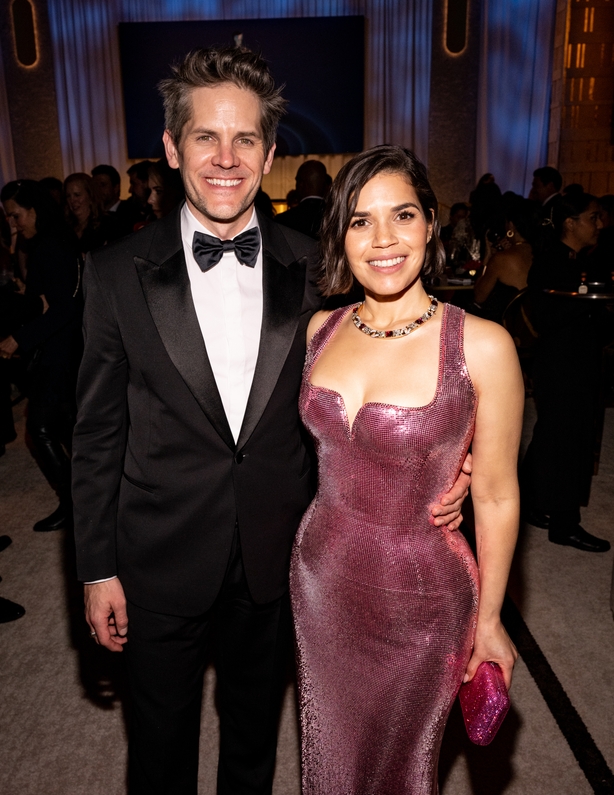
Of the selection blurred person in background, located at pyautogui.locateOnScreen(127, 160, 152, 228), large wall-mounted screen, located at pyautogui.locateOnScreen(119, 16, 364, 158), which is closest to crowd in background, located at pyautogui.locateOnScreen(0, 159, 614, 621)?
blurred person in background, located at pyautogui.locateOnScreen(127, 160, 152, 228)

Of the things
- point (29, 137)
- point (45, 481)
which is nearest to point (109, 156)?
point (29, 137)

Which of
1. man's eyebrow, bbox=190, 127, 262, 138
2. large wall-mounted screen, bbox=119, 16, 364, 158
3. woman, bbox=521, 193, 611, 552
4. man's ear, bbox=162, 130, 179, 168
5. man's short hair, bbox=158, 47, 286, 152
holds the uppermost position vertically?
large wall-mounted screen, bbox=119, 16, 364, 158

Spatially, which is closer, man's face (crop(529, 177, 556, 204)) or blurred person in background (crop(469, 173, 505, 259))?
blurred person in background (crop(469, 173, 505, 259))

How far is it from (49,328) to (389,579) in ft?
8.20

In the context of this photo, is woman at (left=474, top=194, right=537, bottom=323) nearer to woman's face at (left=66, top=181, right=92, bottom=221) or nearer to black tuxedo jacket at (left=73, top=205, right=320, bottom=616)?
woman's face at (left=66, top=181, right=92, bottom=221)

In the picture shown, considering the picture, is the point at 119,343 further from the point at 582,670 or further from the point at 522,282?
the point at 522,282

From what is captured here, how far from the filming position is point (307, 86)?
37.9ft

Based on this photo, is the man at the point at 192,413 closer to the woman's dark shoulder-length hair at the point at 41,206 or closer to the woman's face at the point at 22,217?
the woman's dark shoulder-length hair at the point at 41,206

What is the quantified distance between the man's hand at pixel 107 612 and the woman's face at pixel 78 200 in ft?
12.3

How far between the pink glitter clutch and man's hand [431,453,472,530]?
0.31 m

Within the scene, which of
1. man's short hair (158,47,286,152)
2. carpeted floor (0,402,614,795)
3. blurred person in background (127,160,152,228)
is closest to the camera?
man's short hair (158,47,286,152)

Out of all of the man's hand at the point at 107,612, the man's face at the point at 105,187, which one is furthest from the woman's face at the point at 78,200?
the man's hand at the point at 107,612

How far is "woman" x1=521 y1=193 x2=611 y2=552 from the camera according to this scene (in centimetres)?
342

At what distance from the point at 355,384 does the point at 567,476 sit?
2.26 m
